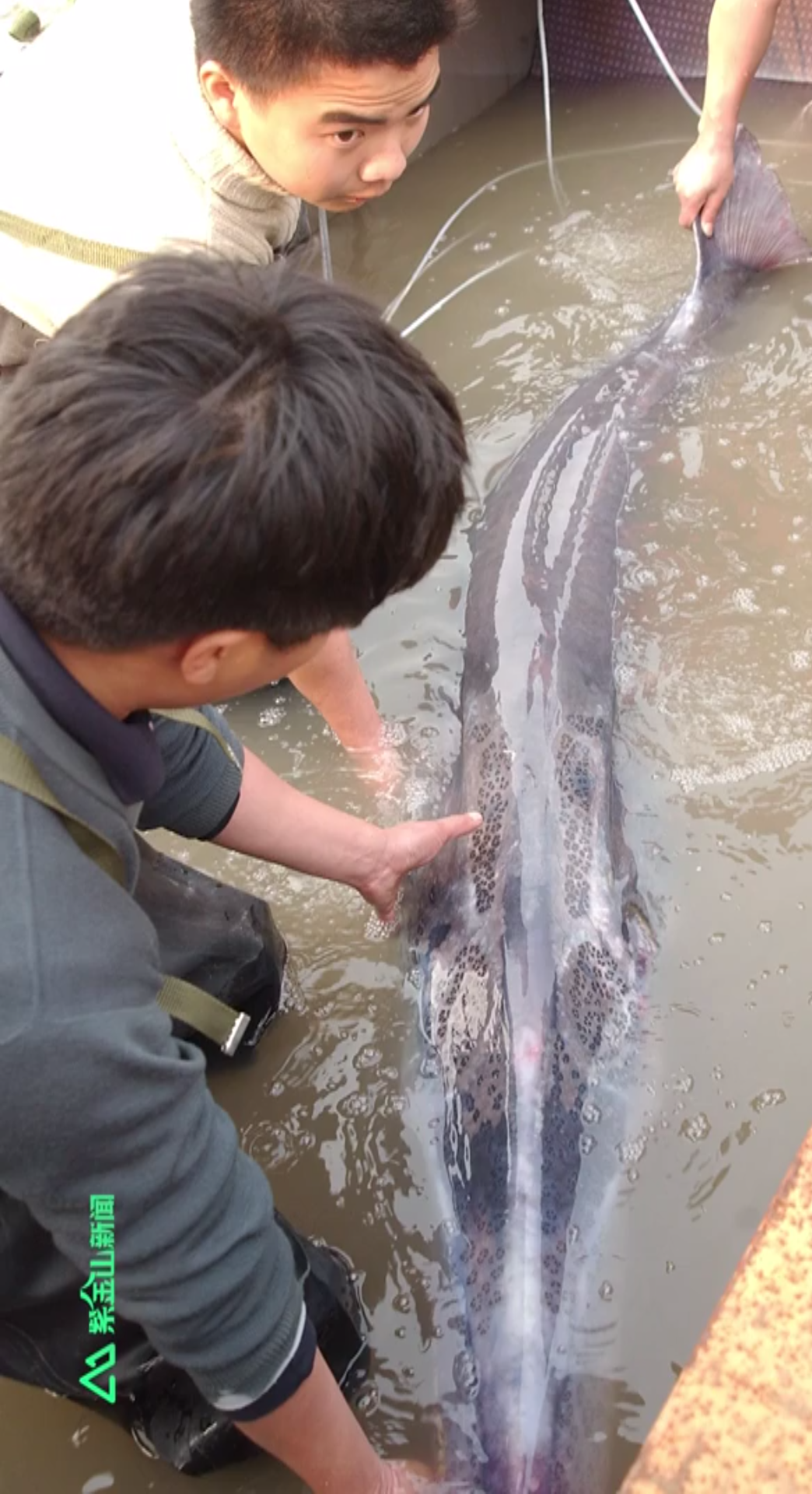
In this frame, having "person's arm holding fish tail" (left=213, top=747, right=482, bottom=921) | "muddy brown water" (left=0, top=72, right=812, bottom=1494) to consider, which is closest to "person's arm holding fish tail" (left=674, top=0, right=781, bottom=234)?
"muddy brown water" (left=0, top=72, right=812, bottom=1494)

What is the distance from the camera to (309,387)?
1158 millimetres

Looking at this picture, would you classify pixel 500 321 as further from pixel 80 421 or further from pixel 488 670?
pixel 80 421

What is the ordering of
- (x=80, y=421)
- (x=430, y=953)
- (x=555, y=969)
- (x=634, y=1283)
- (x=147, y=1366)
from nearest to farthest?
(x=80, y=421) < (x=147, y=1366) < (x=634, y=1283) < (x=555, y=969) < (x=430, y=953)

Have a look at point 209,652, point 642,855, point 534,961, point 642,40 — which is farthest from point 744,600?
point 642,40

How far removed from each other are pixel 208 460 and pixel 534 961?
121 centimetres

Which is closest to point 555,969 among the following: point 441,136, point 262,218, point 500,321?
point 262,218

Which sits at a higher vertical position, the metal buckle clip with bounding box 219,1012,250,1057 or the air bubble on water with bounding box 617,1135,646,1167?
the metal buckle clip with bounding box 219,1012,250,1057

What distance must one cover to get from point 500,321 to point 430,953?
8.54ft

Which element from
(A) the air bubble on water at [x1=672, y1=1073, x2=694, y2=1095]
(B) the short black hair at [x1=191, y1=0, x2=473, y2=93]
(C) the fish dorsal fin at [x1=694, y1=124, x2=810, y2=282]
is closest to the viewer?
(B) the short black hair at [x1=191, y1=0, x2=473, y2=93]

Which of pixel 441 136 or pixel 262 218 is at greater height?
pixel 262 218

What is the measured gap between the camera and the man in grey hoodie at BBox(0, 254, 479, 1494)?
1126mm

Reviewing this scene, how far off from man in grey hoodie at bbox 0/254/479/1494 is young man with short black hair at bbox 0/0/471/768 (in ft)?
2.97

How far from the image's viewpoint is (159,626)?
1.19 meters

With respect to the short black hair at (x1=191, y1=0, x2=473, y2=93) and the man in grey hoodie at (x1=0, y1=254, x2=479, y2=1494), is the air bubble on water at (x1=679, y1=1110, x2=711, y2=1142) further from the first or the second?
the short black hair at (x1=191, y1=0, x2=473, y2=93)
